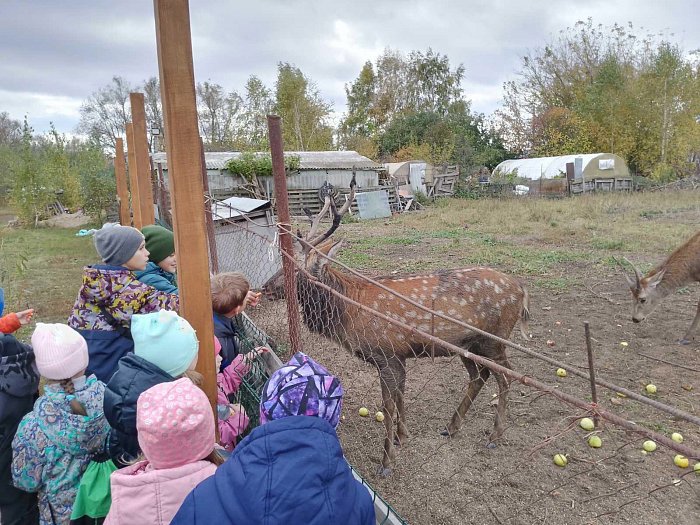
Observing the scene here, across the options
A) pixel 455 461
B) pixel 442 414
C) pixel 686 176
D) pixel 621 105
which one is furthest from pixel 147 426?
pixel 621 105

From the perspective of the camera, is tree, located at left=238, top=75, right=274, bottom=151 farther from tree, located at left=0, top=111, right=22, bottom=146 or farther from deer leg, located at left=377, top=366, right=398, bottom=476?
deer leg, located at left=377, top=366, right=398, bottom=476

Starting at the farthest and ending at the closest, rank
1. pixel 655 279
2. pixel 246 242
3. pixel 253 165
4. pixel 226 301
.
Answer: pixel 253 165 < pixel 246 242 < pixel 655 279 < pixel 226 301

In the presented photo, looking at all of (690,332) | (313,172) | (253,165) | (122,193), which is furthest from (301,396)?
(313,172)

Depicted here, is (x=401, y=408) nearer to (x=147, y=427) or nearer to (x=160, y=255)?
(x=160, y=255)

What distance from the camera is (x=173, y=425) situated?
5.62 feet

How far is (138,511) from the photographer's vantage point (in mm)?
1739

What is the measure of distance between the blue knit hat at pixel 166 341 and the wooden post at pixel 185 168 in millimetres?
116

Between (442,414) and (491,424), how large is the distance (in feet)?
1.43

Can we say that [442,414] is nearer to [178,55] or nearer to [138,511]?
[138,511]

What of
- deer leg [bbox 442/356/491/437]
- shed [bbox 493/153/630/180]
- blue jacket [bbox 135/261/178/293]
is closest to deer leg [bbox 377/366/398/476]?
deer leg [bbox 442/356/491/437]

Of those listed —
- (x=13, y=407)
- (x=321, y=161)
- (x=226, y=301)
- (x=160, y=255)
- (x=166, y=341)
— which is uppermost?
(x=321, y=161)

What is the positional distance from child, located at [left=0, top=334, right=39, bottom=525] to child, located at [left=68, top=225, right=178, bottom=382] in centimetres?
29

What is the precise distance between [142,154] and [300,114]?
34.8 metres

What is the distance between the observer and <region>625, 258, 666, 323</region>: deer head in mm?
6700
